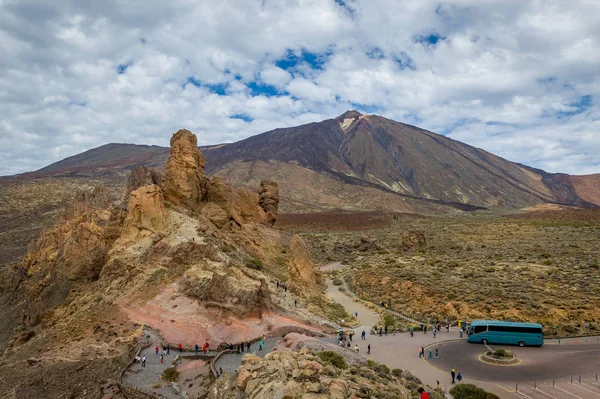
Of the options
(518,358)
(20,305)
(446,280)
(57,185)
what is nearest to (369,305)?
(446,280)

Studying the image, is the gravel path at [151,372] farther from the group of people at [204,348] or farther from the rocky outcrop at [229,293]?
the rocky outcrop at [229,293]

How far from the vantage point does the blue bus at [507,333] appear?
25.5 m

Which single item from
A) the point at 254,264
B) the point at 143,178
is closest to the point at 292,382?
the point at 254,264

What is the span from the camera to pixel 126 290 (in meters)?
27.4

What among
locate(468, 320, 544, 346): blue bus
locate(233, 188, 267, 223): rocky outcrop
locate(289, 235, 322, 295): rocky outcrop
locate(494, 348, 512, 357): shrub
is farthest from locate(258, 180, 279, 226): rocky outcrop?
locate(494, 348, 512, 357): shrub

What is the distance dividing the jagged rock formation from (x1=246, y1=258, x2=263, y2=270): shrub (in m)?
23.1

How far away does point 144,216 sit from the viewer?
32.4 m

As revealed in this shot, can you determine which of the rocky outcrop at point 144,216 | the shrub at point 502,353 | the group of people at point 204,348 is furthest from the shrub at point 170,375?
the shrub at point 502,353

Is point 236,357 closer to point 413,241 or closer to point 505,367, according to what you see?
point 505,367

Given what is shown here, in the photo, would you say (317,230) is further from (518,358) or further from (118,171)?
(118,171)

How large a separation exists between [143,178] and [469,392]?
4301cm

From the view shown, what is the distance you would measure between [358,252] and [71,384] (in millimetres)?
59100

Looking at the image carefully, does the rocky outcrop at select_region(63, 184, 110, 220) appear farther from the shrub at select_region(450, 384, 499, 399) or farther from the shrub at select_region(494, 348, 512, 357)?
the shrub at select_region(494, 348, 512, 357)

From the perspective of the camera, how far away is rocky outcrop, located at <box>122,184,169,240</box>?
31891 mm
